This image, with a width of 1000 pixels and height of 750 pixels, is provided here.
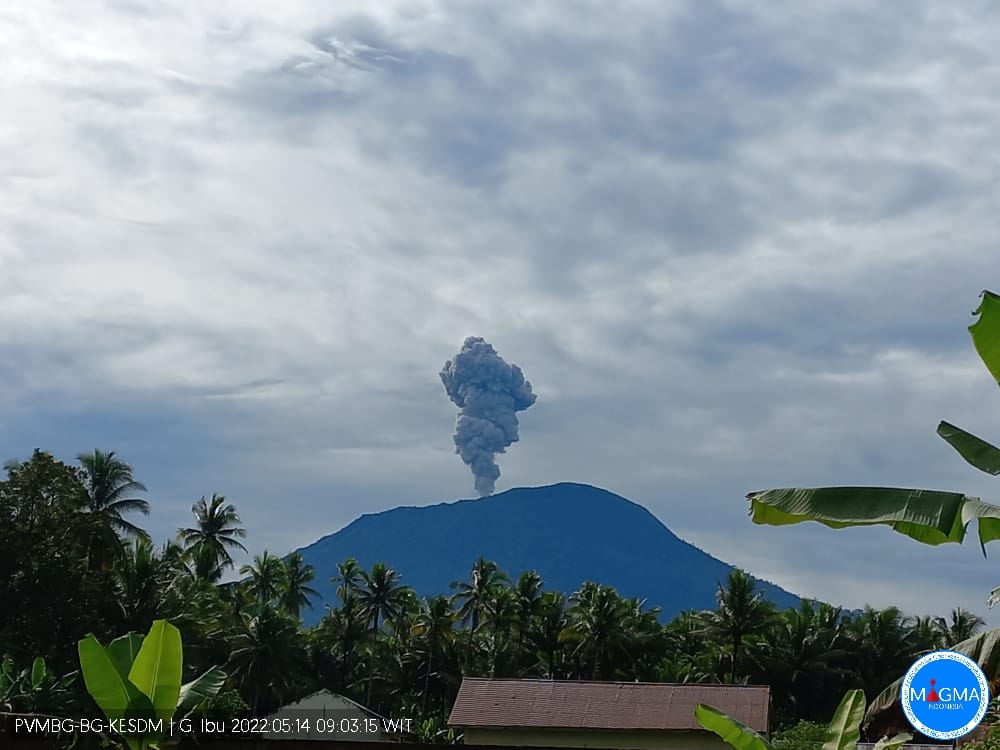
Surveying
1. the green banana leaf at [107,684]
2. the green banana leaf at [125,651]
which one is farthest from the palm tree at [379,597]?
the green banana leaf at [107,684]

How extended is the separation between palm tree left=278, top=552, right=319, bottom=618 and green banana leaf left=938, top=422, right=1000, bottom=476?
52.6 meters

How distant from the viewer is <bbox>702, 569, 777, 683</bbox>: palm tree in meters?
49.5

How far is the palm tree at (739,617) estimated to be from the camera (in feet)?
162

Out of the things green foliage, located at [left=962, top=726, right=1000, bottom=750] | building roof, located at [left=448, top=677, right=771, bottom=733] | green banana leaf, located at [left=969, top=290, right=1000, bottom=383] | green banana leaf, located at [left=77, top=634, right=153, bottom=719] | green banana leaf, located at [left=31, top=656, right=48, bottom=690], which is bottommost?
building roof, located at [left=448, top=677, right=771, bottom=733]

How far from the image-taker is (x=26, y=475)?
110ft

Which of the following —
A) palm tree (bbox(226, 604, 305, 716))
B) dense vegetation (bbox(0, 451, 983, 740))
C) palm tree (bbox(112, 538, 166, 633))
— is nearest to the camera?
dense vegetation (bbox(0, 451, 983, 740))

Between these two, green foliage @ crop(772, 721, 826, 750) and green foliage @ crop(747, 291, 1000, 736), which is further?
green foliage @ crop(772, 721, 826, 750)

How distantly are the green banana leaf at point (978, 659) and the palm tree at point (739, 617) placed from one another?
43.1 meters

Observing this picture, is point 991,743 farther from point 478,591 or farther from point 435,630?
point 478,591

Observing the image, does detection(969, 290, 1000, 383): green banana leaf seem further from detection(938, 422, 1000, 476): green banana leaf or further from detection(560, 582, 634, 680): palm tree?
detection(560, 582, 634, 680): palm tree

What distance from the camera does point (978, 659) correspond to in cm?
704

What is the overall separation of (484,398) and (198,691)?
162511 millimetres

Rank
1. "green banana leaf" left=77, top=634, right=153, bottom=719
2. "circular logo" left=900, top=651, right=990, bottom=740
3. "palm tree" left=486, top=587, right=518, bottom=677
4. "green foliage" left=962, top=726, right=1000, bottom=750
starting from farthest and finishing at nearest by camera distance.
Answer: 1. "palm tree" left=486, top=587, right=518, bottom=677
2. "green banana leaf" left=77, top=634, right=153, bottom=719
3. "green foliage" left=962, top=726, right=1000, bottom=750
4. "circular logo" left=900, top=651, right=990, bottom=740

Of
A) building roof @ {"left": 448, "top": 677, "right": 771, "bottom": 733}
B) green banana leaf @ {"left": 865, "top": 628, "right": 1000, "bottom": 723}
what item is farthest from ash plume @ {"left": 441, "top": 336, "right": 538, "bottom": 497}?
green banana leaf @ {"left": 865, "top": 628, "right": 1000, "bottom": 723}
